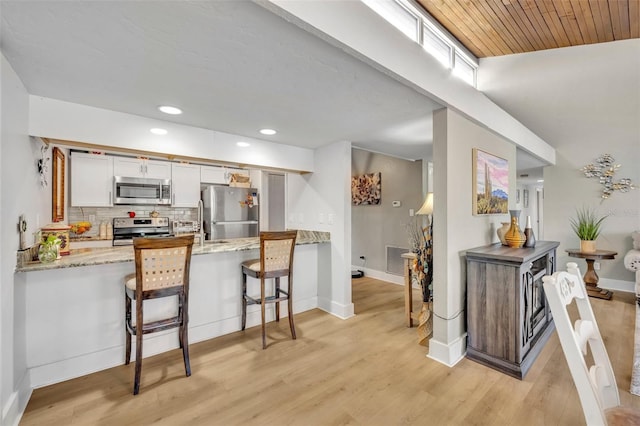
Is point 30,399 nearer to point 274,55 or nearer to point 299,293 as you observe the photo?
point 299,293

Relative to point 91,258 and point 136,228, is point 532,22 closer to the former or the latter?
point 91,258

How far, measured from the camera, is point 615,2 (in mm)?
2146

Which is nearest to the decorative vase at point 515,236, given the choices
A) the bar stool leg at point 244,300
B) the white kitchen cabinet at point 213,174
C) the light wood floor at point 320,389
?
the light wood floor at point 320,389

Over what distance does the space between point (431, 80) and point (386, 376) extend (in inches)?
88.7

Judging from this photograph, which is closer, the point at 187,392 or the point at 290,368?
the point at 187,392

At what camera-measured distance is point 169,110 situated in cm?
236

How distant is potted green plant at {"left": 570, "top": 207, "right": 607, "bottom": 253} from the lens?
4.34 meters

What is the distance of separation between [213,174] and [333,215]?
2.59 m

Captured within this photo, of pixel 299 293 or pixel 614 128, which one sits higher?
pixel 614 128

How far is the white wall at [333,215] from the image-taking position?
3403 millimetres

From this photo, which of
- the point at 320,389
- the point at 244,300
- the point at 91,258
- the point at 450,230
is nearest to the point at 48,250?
the point at 91,258

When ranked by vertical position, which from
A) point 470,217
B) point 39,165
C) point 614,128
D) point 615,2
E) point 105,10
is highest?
point 615,2

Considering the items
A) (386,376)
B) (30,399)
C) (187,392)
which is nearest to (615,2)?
(386,376)

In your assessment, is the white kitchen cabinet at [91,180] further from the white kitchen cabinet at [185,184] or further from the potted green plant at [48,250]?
the potted green plant at [48,250]
